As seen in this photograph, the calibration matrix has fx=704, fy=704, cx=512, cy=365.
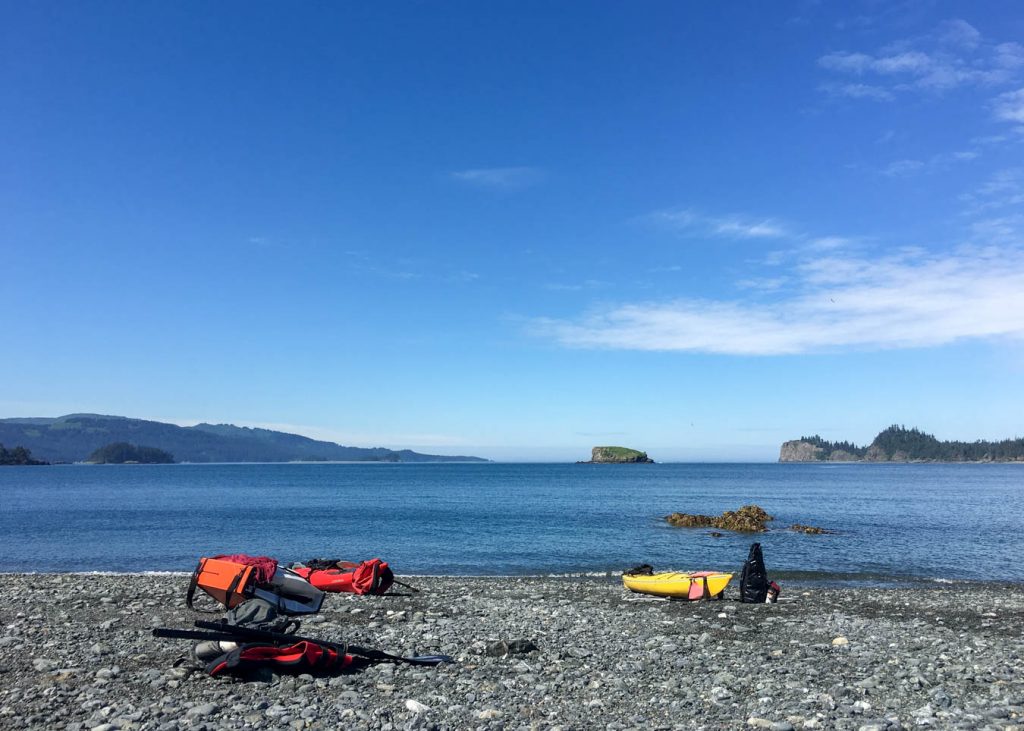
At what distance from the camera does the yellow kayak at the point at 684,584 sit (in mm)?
21156

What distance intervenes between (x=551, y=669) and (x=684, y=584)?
9.54 meters

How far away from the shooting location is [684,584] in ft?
70.6

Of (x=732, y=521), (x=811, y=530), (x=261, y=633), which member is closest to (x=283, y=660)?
(x=261, y=633)

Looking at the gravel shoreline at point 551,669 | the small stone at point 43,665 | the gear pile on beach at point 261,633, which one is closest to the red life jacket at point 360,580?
the gravel shoreline at point 551,669

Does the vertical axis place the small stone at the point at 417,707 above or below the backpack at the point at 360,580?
above

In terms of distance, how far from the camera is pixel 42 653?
13875 mm

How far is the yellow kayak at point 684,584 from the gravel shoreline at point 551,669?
1.54 ft

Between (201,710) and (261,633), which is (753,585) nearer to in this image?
(261,633)

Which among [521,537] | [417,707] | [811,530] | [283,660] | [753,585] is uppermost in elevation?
[283,660]

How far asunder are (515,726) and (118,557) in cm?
3469

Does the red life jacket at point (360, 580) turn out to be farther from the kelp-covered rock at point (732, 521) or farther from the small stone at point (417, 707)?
the kelp-covered rock at point (732, 521)

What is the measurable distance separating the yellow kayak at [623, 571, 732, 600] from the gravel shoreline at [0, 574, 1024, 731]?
47 cm

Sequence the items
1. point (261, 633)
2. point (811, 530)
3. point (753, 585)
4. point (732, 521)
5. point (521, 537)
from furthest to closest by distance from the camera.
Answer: point (732, 521) → point (811, 530) → point (521, 537) → point (753, 585) → point (261, 633)

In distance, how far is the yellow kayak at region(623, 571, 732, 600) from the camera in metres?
21.2
